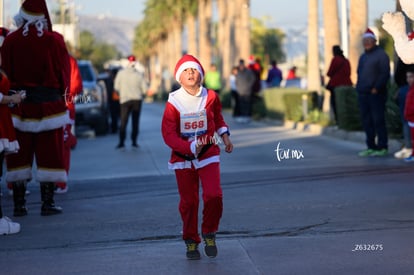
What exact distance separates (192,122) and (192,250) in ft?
3.12

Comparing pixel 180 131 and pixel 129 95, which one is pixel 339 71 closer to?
pixel 129 95

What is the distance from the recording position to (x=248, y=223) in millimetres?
9812

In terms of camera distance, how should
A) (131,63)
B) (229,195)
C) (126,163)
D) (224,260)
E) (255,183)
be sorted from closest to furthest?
(224,260) < (229,195) < (255,183) < (126,163) < (131,63)

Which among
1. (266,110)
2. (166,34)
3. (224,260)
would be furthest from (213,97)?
(166,34)

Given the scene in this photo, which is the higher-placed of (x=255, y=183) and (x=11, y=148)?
(x=11, y=148)

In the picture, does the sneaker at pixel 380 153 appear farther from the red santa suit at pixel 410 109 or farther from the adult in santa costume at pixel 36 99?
the adult in santa costume at pixel 36 99

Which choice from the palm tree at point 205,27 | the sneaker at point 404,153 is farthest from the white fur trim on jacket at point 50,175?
the palm tree at point 205,27

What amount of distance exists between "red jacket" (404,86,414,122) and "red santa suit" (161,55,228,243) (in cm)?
712

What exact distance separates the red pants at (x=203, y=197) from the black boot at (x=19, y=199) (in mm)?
3368

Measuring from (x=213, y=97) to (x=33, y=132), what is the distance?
131 inches

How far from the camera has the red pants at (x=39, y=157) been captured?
11055 millimetres

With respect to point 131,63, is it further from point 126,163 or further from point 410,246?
point 410,246

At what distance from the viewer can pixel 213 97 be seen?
323 inches

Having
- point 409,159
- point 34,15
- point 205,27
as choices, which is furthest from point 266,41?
point 34,15
